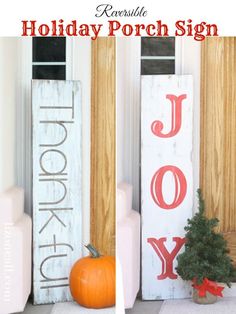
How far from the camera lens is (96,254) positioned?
76.6 inches

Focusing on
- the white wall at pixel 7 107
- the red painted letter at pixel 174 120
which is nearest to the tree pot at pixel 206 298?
the red painted letter at pixel 174 120

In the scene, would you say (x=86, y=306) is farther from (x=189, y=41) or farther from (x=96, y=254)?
(x=189, y=41)

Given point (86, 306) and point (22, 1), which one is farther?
point (86, 306)

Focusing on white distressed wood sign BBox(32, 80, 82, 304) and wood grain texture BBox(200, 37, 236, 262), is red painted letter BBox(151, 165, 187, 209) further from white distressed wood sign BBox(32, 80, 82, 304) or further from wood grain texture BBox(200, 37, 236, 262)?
white distressed wood sign BBox(32, 80, 82, 304)

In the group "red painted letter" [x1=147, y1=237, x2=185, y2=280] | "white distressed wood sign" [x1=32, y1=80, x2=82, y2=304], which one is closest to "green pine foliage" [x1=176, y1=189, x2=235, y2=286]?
"red painted letter" [x1=147, y1=237, x2=185, y2=280]

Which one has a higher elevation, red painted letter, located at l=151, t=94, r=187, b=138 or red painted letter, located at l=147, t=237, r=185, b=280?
red painted letter, located at l=151, t=94, r=187, b=138

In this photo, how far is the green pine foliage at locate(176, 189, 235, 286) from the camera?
192cm

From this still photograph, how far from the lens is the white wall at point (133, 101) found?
74.3 inches

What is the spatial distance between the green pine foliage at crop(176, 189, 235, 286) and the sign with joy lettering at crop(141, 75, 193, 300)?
28mm

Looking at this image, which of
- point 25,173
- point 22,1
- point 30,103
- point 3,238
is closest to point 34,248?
point 3,238

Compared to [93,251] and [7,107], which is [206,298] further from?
[7,107]

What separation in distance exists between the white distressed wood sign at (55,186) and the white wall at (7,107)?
61mm

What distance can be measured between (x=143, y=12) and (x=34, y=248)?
738 millimetres

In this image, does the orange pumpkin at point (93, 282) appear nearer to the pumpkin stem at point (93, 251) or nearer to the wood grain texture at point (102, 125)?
the pumpkin stem at point (93, 251)
